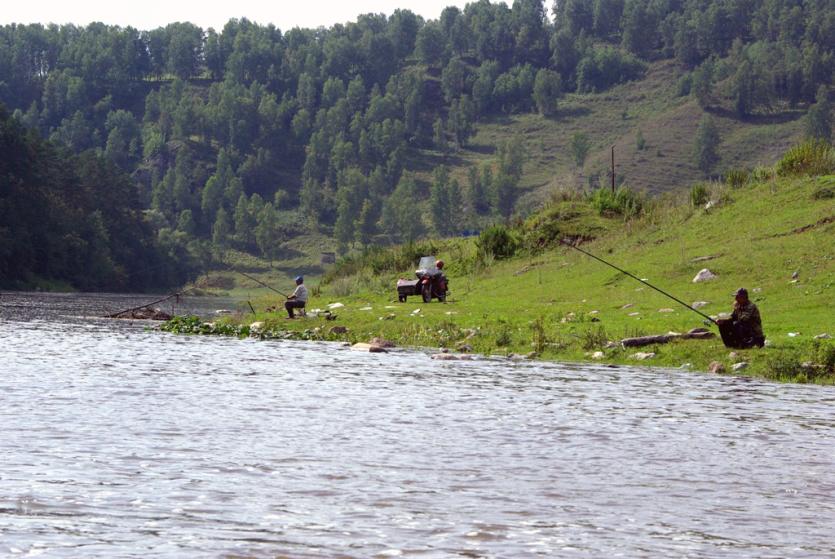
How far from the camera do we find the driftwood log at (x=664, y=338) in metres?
25.9

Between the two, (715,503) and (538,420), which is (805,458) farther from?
(538,420)

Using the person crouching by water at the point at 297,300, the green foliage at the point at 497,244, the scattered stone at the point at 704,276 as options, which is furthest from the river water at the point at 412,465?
the green foliage at the point at 497,244

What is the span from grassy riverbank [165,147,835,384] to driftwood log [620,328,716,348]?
11.6 inches

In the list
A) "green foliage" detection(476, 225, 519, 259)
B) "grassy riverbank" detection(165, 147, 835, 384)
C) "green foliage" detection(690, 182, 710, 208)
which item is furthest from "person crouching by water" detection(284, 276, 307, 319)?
"green foliage" detection(690, 182, 710, 208)

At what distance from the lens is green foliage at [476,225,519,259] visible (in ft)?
171

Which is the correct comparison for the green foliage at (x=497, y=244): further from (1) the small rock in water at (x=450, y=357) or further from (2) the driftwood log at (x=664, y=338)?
(2) the driftwood log at (x=664, y=338)

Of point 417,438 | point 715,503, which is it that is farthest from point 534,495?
point 417,438

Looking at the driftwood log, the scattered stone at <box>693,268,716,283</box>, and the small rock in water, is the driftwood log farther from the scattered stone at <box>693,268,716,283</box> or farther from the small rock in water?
the scattered stone at <box>693,268,716,283</box>

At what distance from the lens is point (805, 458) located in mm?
14047

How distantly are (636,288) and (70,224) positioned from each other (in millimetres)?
95693

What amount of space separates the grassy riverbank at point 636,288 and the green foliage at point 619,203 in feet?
1.20

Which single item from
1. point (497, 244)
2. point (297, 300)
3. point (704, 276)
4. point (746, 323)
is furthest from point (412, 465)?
point (497, 244)

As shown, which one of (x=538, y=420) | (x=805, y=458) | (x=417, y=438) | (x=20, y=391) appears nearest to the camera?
(x=805, y=458)

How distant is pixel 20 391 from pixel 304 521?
1089 cm
